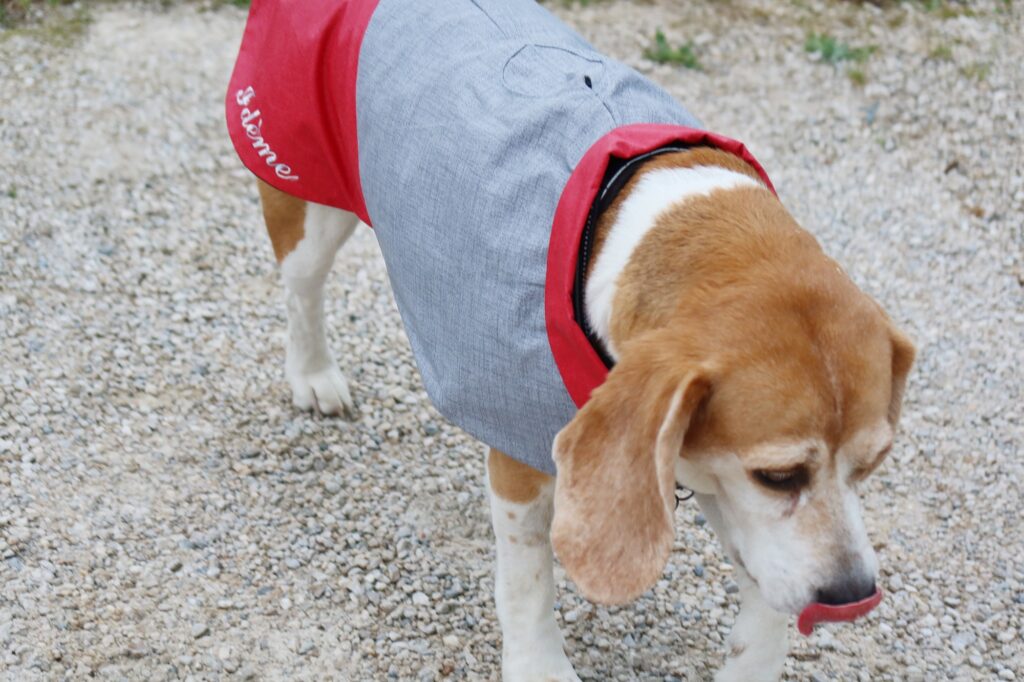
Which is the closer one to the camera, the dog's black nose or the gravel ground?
the dog's black nose

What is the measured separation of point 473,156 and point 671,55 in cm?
354

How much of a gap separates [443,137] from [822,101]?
3.46 meters

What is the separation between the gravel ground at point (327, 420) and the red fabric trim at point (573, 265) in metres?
1.08

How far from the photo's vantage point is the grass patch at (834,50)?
20.0 feet

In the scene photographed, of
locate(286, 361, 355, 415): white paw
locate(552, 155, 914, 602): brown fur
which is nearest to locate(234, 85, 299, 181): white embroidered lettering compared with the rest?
locate(286, 361, 355, 415): white paw

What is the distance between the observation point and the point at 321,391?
399 cm

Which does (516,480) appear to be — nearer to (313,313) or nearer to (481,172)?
(481,172)

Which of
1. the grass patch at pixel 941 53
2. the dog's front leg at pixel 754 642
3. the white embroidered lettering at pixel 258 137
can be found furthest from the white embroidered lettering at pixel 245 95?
the grass patch at pixel 941 53

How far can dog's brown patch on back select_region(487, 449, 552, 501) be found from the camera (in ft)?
9.39

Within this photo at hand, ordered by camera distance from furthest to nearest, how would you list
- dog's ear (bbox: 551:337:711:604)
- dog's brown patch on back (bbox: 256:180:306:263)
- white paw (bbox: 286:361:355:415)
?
white paw (bbox: 286:361:355:415) → dog's brown patch on back (bbox: 256:180:306:263) → dog's ear (bbox: 551:337:711:604)

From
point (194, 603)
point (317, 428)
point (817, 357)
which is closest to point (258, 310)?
point (317, 428)

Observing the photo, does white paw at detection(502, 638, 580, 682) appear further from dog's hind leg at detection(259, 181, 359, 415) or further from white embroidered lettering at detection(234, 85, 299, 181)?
white embroidered lettering at detection(234, 85, 299, 181)

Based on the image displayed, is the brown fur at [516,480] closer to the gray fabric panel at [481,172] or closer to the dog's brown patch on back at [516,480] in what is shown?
the dog's brown patch on back at [516,480]

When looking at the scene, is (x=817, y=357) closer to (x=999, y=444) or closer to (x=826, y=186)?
(x=999, y=444)
